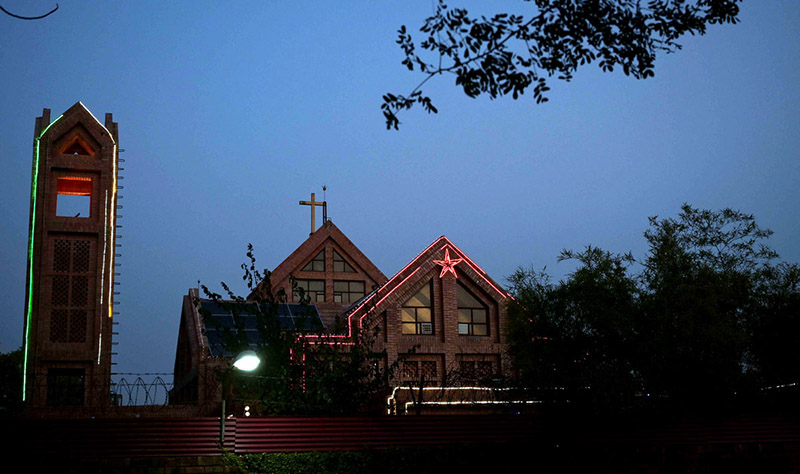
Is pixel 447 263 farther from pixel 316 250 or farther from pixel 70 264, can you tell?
pixel 70 264

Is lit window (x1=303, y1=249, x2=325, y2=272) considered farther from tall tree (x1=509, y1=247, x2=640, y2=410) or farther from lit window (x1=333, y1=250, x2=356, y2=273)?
tall tree (x1=509, y1=247, x2=640, y2=410)

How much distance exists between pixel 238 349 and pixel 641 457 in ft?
34.5

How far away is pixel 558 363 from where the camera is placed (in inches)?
914

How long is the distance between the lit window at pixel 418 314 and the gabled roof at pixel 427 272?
765 mm

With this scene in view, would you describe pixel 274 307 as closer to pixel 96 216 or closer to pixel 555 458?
pixel 555 458

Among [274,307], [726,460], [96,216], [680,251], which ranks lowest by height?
[726,460]

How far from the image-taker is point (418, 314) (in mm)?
33906

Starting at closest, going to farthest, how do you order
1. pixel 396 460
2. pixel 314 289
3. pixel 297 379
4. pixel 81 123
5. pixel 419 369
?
pixel 396 460
pixel 297 379
pixel 419 369
pixel 81 123
pixel 314 289

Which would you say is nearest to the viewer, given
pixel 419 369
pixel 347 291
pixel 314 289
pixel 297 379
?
pixel 297 379

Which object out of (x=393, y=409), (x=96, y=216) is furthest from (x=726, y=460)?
(x=96, y=216)

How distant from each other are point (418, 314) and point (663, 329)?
12974 millimetres

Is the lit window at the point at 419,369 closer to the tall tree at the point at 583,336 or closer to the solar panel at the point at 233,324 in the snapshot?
the solar panel at the point at 233,324

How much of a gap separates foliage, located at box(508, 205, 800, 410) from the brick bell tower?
61.0 feet

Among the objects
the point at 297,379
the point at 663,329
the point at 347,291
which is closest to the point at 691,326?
the point at 663,329
